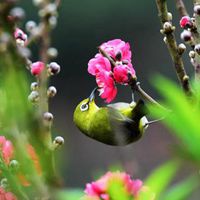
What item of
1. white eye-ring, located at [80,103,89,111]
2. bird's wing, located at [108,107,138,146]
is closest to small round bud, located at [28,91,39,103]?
bird's wing, located at [108,107,138,146]

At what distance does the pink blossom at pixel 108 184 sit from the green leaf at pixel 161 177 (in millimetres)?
49

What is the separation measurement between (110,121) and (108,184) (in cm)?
202

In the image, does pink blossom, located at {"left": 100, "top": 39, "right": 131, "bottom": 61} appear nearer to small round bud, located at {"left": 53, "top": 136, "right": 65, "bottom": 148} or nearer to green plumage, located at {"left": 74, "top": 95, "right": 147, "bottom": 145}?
green plumage, located at {"left": 74, "top": 95, "right": 147, "bottom": 145}

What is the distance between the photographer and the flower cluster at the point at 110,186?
1.16 meters

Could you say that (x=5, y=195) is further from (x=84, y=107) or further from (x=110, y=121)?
(x=84, y=107)

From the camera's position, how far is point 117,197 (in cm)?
112

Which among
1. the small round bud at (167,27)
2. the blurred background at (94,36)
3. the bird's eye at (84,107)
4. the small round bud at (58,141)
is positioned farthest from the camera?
the blurred background at (94,36)

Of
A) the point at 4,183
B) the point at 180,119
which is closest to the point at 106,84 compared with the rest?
the point at 4,183

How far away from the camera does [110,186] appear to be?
1.12m

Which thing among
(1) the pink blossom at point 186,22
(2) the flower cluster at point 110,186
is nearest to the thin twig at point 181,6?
(1) the pink blossom at point 186,22

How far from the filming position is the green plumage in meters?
2.74

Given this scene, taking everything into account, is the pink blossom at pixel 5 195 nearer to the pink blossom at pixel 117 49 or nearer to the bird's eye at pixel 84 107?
the pink blossom at pixel 117 49

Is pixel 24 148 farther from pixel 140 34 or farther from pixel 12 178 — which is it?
pixel 140 34

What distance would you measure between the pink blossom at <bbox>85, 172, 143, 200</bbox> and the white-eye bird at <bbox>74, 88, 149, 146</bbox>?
0.95 metres
